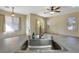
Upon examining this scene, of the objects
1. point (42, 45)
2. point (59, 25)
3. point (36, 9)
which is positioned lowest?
point (42, 45)

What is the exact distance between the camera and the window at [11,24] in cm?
116

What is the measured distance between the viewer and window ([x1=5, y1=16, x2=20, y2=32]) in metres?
1.16

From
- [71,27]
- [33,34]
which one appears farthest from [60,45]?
[33,34]

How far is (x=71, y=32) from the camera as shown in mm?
1150

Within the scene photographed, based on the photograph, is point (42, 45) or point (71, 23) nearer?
point (71, 23)

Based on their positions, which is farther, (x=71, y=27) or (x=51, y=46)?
(x=51, y=46)

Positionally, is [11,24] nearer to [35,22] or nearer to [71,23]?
[35,22]

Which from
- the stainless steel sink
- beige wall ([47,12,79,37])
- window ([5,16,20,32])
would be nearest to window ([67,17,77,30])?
beige wall ([47,12,79,37])

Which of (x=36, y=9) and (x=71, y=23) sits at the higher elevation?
(x=36, y=9)

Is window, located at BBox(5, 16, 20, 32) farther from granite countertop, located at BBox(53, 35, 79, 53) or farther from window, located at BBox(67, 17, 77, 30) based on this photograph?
window, located at BBox(67, 17, 77, 30)

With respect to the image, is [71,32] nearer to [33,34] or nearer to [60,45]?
[60,45]

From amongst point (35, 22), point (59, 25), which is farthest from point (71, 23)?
point (35, 22)

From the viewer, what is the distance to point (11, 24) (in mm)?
1214
